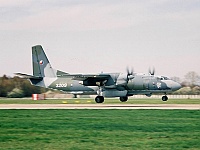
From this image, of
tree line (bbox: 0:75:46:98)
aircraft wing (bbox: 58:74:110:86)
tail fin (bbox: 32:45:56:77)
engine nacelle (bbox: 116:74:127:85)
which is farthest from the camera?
tree line (bbox: 0:75:46:98)

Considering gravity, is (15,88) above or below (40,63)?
below

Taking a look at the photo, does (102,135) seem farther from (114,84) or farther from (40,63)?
(40,63)

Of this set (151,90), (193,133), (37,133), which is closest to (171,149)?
(193,133)

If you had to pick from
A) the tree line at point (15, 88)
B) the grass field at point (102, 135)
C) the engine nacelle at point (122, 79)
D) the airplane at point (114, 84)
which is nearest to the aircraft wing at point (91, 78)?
the airplane at point (114, 84)

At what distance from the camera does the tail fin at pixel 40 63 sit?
62.5m

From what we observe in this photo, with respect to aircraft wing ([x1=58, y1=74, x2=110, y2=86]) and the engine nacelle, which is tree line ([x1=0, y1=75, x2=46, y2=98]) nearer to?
aircraft wing ([x1=58, y1=74, x2=110, y2=86])

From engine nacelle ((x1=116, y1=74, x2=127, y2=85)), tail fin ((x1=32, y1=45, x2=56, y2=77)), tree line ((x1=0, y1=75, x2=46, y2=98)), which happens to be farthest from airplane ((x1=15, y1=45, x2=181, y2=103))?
tree line ((x1=0, y1=75, x2=46, y2=98))

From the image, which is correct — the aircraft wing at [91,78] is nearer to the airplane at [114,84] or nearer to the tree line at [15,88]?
the airplane at [114,84]

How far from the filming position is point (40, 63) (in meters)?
63.3

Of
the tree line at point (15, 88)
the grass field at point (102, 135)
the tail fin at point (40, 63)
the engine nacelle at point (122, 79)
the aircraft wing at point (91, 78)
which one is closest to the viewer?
the grass field at point (102, 135)

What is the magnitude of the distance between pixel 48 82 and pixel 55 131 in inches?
1554

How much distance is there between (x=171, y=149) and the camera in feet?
49.6

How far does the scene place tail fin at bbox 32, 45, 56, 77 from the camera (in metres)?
62.5

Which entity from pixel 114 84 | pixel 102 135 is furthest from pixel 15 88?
pixel 102 135
